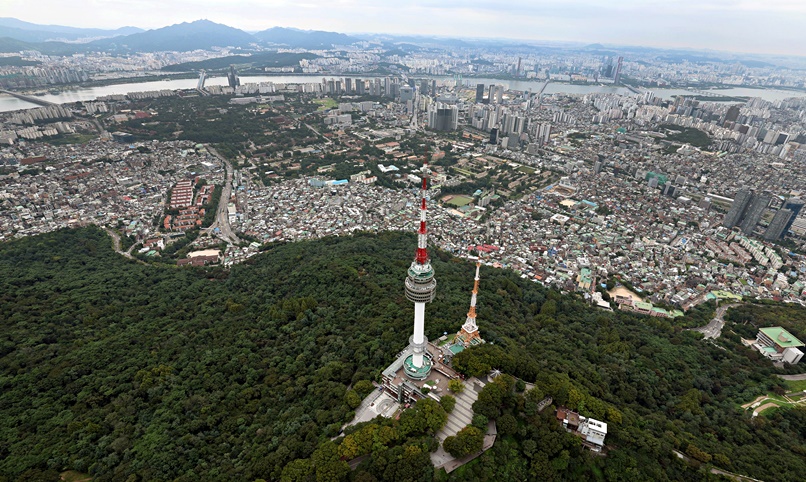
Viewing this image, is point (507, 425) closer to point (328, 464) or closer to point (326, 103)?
point (328, 464)

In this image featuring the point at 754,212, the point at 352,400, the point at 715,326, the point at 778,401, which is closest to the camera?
the point at 352,400

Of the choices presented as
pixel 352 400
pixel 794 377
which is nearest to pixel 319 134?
→ pixel 352 400

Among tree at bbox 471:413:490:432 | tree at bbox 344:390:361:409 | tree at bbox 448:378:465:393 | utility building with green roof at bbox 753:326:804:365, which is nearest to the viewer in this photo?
tree at bbox 471:413:490:432

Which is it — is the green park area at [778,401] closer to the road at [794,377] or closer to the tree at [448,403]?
the road at [794,377]

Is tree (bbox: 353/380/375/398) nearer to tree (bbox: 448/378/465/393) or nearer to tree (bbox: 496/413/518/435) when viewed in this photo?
tree (bbox: 448/378/465/393)

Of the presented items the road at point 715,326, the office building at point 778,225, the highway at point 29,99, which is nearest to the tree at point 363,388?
the road at point 715,326

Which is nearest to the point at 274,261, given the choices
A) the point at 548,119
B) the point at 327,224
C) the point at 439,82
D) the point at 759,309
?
the point at 327,224

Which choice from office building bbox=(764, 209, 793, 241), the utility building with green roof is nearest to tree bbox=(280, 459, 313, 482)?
the utility building with green roof
